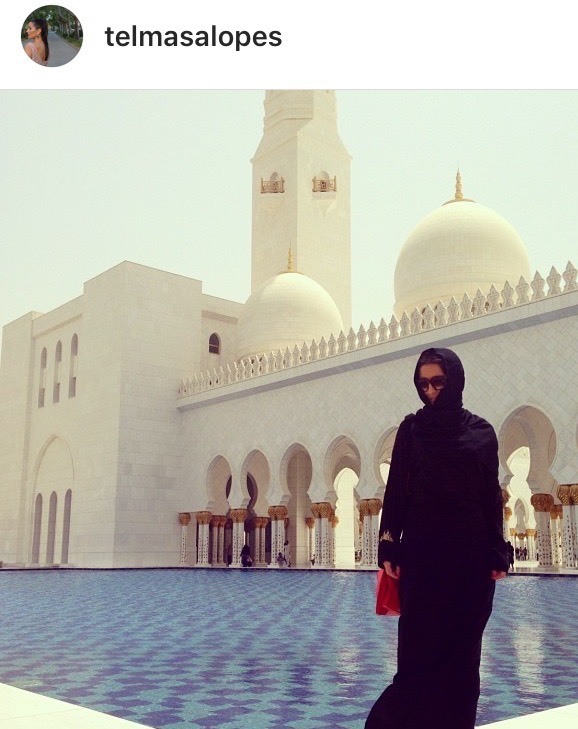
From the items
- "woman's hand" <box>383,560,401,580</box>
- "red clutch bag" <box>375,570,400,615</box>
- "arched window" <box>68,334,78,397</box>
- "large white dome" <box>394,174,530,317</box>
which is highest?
"large white dome" <box>394,174,530,317</box>

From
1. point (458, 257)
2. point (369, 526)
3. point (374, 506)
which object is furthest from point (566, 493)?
point (458, 257)

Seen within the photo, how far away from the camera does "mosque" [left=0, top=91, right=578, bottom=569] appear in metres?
12.6

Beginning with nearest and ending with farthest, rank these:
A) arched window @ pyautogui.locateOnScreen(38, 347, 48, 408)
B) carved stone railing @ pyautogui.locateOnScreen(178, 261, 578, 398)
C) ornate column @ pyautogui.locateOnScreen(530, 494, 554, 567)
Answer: carved stone railing @ pyautogui.locateOnScreen(178, 261, 578, 398), ornate column @ pyautogui.locateOnScreen(530, 494, 554, 567), arched window @ pyautogui.locateOnScreen(38, 347, 48, 408)

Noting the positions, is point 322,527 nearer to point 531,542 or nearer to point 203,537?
point 203,537

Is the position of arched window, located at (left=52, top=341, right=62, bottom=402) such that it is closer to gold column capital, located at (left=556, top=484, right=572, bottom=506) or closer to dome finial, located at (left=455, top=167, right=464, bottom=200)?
dome finial, located at (left=455, top=167, right=464, bottom=200)

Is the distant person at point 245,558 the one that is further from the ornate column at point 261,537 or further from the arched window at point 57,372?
the arched window at point 57,372

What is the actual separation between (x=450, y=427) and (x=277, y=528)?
14434 mm

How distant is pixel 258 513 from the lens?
19.5 meters

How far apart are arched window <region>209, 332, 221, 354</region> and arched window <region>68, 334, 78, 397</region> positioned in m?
3.32

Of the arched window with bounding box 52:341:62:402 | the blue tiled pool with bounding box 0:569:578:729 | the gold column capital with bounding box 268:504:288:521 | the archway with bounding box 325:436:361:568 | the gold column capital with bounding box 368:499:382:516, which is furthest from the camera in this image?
the arched window with bounding box 52:341:62:402

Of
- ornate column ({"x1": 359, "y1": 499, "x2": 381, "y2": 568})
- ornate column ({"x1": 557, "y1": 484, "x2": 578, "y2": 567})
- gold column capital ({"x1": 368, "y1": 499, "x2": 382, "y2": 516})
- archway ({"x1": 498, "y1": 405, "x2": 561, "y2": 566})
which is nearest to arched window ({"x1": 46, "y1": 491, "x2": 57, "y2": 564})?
ornate column ({"x1": 359, "y1": 499, "x2": 381, "y2": 568})
